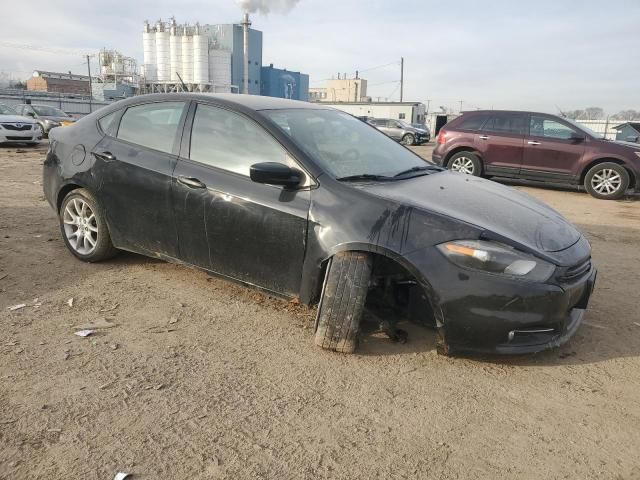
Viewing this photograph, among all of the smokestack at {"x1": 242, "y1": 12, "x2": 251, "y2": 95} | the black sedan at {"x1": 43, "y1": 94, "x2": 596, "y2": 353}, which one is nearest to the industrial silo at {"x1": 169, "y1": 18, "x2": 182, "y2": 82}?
the smokestack at {"x1": 242, "y1": 12, "x2": 251, "y2": 95}

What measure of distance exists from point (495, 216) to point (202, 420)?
2076 mm

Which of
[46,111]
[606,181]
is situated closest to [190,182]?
[606,181]

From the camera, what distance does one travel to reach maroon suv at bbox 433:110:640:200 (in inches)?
376

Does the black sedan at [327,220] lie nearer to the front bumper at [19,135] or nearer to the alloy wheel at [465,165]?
the alloy wheel at [465,165]

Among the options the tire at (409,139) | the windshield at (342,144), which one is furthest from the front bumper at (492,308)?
the tire at (409,139)

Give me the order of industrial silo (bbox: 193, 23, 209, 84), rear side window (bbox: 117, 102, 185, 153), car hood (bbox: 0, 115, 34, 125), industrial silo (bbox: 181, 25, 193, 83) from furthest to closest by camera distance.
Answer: industrial silo (bbox: 181, 25, 193, 83) < industrial silo (bbox: 193, 23, 209, 84) < car hood (bbox: 0, 115, 34, 125) < rear side window (bbox: 117, 102, 185, 153)

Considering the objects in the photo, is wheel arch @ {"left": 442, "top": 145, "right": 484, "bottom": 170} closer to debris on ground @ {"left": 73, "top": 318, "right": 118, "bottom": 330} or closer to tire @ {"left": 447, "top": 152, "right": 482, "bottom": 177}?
tire @ {"left": 447, "top": 152, "right": 482, "bottom": 177}

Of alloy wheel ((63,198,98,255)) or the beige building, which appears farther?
the beige building

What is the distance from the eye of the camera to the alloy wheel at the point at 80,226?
4.34 metres

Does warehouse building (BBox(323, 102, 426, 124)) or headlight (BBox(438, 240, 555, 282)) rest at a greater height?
warehouse building (BBox(323, 102, 426, 124))

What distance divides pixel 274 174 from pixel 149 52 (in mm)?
60795

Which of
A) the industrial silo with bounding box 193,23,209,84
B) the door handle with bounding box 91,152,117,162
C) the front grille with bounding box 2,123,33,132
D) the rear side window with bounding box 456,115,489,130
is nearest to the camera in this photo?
the door handle with bounding box 91,152,117,162

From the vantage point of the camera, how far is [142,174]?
12.6 feet

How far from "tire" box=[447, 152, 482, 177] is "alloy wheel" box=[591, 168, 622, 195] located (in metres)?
2.18
